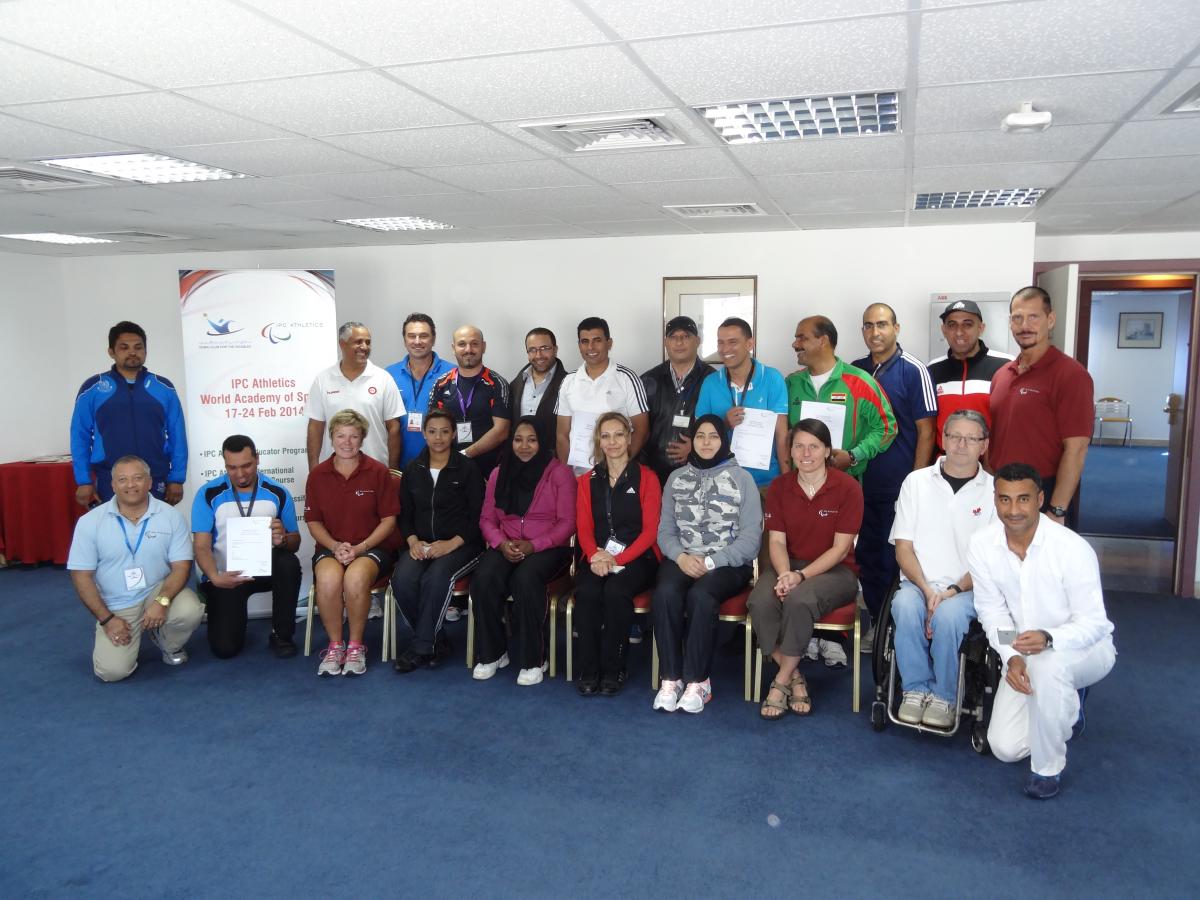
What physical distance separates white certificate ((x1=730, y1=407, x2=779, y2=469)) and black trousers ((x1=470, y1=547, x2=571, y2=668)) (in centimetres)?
111

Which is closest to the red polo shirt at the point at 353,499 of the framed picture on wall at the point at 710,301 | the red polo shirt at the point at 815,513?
the red polo shirt at the point at 815,513

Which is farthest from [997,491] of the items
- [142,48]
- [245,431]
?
[245,431]

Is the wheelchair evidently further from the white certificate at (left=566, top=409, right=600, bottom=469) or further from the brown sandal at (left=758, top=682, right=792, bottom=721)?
the white certificate at (left=566, top=409, right=600, bottom=469)

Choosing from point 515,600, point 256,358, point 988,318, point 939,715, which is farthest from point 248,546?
point 988,318

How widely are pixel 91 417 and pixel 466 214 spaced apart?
275 cm

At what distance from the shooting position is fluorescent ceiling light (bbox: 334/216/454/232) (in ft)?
18.9

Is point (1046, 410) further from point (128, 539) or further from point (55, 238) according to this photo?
point (55, 238)

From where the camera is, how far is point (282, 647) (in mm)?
4793

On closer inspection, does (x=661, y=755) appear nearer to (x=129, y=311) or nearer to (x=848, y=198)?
(x=848, y=198)

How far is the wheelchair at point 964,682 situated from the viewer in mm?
3539

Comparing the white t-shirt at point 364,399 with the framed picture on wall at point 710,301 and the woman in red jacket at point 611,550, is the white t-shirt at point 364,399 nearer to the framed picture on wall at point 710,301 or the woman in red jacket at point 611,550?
the woman in red jacket at point 611,550

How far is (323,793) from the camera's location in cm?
325

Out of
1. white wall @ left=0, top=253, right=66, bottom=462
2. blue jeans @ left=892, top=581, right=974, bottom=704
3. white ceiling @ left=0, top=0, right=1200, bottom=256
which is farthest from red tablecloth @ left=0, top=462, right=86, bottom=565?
blue jeans @ left=892, top=581, right=974, bottom=704

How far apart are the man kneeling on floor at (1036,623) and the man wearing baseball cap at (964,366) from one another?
1511 millimetres
